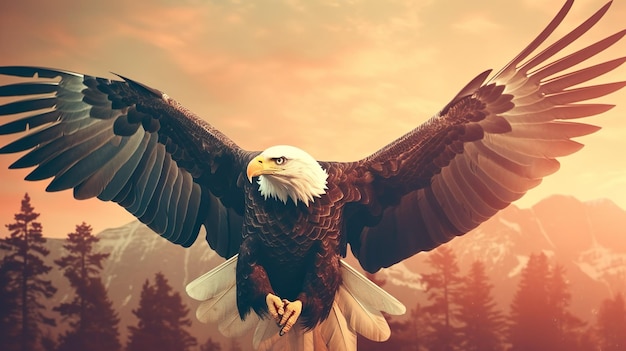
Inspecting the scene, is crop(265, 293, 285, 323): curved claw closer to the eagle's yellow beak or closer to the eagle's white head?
the eagle's white head

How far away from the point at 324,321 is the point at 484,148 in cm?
118

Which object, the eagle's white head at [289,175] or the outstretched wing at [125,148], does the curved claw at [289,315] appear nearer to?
the eagle's white head at [289,175]

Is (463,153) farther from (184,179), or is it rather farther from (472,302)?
(472,302)

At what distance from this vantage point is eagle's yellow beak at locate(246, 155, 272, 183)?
305 cm

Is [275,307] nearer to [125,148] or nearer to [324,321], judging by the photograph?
[324,321]

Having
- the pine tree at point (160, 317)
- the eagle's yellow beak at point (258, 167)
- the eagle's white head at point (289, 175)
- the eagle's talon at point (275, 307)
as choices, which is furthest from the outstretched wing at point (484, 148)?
the pine tree at point (160, 317)

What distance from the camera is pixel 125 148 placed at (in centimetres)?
370

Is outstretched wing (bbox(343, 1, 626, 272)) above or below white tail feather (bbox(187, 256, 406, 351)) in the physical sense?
above

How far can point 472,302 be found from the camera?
8.12 metres

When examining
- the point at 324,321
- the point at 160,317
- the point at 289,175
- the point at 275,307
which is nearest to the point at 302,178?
the point at 289,175

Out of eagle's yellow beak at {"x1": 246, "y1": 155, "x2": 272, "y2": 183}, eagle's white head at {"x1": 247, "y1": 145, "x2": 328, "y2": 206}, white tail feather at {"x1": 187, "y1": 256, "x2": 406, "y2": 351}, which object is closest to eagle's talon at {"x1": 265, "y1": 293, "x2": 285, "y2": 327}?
white tail feather at {"x1": 187, "y1": 256, "x2": 406, "y2": 351}

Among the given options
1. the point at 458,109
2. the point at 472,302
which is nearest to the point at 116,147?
the point at 458,109

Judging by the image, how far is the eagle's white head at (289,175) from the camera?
312 centimetres

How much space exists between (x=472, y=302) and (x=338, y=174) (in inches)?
207
